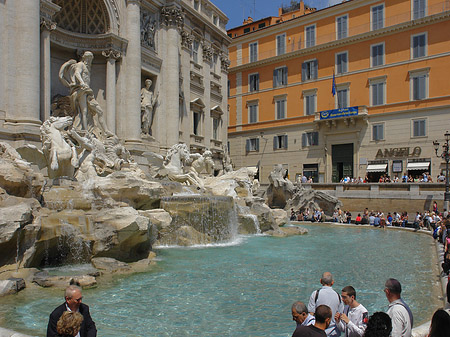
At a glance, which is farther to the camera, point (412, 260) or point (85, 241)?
point (412, 260)

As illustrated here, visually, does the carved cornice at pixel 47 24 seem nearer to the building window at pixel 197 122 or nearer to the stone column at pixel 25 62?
the stone column at pixel 25 62

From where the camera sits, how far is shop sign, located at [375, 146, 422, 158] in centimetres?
2727

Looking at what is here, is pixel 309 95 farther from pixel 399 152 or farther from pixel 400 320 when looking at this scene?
pixel 400 320

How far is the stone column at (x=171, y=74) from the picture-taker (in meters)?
22.9

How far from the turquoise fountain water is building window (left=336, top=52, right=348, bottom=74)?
70.8 ft

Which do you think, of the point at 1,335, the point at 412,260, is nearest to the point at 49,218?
the point at 1,335

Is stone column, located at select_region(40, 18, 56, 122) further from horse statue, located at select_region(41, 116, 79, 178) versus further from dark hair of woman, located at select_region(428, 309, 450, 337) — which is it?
dark hair of woman, located at select_region(428, 309, 450, 337)

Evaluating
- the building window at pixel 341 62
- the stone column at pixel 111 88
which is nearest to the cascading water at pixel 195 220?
the stone column at pixel 111 88

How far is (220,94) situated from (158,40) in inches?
336

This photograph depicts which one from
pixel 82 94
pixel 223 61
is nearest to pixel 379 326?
pixel 82 94

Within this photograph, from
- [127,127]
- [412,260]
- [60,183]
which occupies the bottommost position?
[412,260]

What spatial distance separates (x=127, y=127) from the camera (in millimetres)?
20047

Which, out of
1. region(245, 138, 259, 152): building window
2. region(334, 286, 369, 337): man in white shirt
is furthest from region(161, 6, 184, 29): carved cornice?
region(334, 286, 369, 337): man in white shirt

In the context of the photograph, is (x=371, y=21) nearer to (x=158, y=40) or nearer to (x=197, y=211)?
(x=158, y=40)
